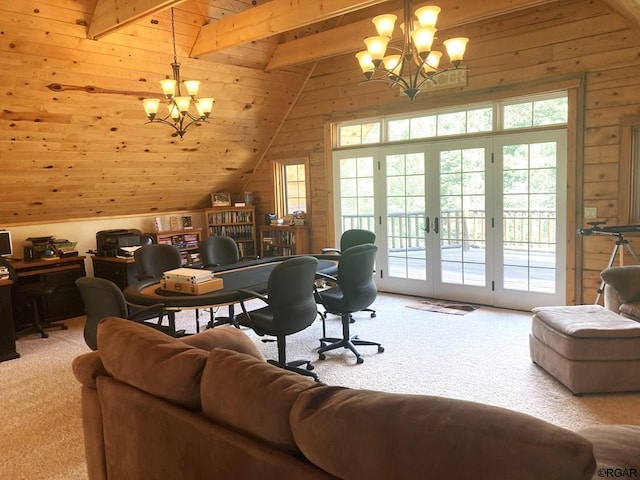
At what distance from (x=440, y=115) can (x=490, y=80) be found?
72 cm

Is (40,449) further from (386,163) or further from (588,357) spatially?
(386,163)

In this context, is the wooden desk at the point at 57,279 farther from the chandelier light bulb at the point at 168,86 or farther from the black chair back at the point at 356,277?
the black chair back at the point at 356,277

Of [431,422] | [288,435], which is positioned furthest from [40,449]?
[431,422]

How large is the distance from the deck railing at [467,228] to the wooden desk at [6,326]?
4.10m

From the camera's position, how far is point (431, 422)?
1094mm

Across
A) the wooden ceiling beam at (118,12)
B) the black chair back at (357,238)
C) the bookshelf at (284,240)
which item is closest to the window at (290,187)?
the bookshelf at (284,240)

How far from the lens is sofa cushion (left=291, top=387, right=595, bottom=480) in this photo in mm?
960

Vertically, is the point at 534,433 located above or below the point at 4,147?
below

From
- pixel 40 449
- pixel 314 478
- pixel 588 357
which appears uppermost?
pixel 314 478

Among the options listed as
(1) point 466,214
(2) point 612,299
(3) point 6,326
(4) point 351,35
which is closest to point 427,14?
(4) point 351,35

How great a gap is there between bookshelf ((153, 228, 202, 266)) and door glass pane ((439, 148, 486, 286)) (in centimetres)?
350

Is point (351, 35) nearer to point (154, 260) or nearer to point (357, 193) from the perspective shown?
point (357, 193)

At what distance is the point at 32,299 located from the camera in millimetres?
5188

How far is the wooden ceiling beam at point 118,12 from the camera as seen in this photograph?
3646mm
